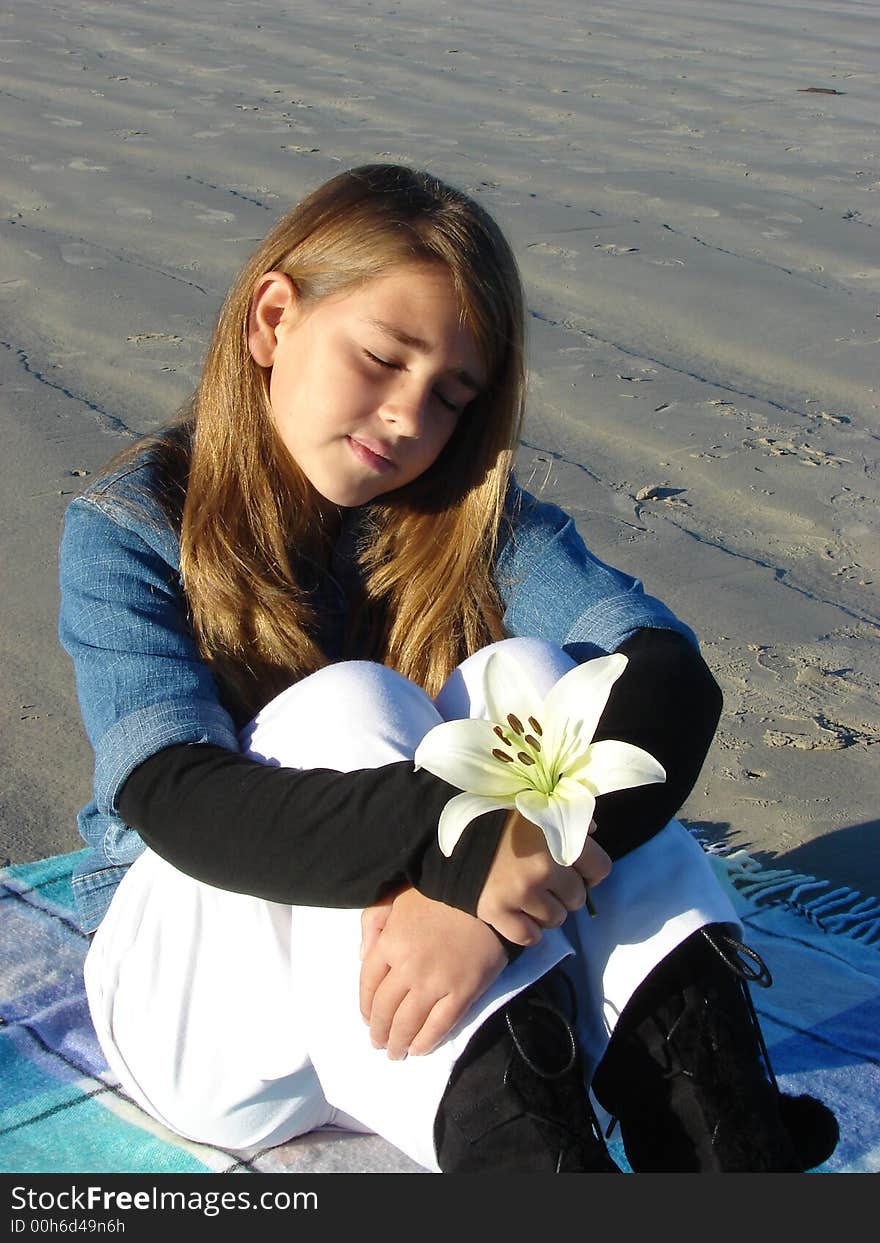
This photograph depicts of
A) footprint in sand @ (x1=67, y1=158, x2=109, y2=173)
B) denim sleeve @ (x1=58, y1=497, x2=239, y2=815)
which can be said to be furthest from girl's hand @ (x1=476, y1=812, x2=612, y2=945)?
footprint in sand @ (x1=67, y1=158, x2=109, y2=173)

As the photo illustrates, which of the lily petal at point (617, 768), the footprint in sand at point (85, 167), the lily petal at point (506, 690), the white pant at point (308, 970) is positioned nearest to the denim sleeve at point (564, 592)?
the white pant at point (308, 970)

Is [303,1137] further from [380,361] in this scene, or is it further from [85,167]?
[85,167]

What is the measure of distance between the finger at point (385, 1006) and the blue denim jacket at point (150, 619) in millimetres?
419

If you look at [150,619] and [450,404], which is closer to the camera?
[150,619]

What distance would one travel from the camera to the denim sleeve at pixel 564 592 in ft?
7.07

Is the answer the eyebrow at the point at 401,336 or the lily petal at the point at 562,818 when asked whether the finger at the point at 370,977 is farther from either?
the eyebrow at the point at 401,336

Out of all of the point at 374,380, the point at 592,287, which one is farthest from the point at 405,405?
the point at 592,287

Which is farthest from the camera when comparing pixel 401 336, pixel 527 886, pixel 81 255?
pixel 81 255

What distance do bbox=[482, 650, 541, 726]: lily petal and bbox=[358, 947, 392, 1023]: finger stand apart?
0.98 feet

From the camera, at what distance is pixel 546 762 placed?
162 cm

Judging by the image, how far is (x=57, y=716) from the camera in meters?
3.13

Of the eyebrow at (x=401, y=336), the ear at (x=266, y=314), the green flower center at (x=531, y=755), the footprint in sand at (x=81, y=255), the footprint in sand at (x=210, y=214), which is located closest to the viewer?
the green flower center at (x=531, y=755)

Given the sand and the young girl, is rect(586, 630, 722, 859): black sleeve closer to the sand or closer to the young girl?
the young girl

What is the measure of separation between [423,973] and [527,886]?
148 millimetres
